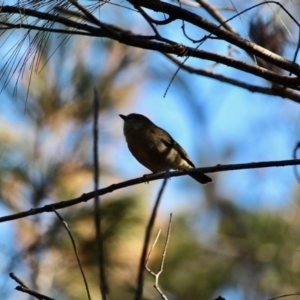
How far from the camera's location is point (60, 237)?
4.04 m

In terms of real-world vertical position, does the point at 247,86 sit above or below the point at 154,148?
below

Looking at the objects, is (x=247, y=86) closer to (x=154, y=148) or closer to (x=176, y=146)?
(x=154, y=148)

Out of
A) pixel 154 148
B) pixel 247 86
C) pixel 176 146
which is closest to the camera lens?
pixel 247 86

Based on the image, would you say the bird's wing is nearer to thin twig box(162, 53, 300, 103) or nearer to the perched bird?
the perched bird

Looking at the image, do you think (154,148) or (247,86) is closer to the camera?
(247,86)

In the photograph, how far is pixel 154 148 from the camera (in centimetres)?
406

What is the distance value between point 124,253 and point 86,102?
3.27 ft

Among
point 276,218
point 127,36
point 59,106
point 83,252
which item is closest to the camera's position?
point 127,36

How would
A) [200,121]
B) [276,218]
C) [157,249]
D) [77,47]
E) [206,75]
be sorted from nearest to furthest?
[206,75], [77,47], [157,249], [276,218], [200,121]

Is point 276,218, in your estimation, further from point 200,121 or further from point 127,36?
point 127,36

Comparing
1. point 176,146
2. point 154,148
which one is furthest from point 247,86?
point 176,146

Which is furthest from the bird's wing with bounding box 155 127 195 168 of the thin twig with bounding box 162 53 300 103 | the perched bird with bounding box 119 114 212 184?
the thin twig with bounding box 162 53 300 103

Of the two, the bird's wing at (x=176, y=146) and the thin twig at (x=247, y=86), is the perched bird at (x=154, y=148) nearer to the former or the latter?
the bird's wing at (x=176, y=146)

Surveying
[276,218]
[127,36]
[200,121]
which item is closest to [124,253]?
[276,218]
